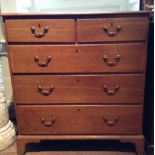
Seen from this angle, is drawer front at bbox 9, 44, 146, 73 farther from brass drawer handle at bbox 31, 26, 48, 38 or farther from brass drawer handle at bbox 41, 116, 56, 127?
brass drawer handle at bbox 41, 116, 56, 127

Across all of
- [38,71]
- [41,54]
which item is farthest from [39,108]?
[41,54]

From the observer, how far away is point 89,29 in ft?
4.50

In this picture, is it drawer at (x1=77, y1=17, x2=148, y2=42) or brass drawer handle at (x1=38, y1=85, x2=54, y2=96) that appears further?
brass drawer handle at (x1=38, y1=85, x2=54, y2=96)

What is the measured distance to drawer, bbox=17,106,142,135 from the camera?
1.54 meters

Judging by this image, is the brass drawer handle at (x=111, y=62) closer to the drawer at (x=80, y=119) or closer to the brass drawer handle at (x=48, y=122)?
the drawer at (x=80, y=119)

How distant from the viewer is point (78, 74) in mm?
1464

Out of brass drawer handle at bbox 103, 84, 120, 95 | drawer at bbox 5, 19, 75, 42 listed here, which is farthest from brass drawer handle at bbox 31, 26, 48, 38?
brass drawer handle at bbox 103, 84, 120, 95

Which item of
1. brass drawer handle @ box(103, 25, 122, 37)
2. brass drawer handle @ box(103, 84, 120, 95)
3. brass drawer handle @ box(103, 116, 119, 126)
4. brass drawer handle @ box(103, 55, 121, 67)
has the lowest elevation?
brass drawer handle @ box(103, 116, 119, 126)

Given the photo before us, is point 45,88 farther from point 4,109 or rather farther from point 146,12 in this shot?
point 146,12

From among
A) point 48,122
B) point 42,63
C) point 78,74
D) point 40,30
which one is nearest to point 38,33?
point 40,30

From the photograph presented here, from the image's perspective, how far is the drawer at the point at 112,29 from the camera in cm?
135

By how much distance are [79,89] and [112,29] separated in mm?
397

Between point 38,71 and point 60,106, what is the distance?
26 cm

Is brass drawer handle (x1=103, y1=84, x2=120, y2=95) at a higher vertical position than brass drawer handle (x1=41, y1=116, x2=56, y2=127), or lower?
higher
